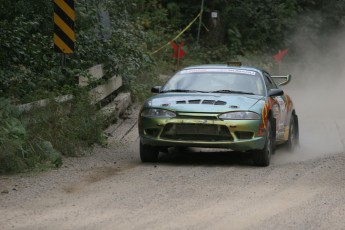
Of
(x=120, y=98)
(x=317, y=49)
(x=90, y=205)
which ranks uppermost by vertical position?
(x=90, y=205)

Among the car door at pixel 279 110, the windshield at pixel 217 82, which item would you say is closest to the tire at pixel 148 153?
the windshield at pixel 217 82

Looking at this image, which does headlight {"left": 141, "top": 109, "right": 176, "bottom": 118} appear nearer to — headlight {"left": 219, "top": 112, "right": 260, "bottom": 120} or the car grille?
the car grille

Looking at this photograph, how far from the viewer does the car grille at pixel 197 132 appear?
41.4 feet

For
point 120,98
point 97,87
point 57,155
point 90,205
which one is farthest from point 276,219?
point 120,98

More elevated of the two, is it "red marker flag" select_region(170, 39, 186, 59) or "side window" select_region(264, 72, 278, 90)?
"side window" select_region(264, 72, 278, 90)

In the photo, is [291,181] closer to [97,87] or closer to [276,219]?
[276,219]

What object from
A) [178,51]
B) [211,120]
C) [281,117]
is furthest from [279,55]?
[211,120]

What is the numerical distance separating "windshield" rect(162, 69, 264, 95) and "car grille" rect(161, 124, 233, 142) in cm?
119

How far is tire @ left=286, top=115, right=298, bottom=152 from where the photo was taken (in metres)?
15.3

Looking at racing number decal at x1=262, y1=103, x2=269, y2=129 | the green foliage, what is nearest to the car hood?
racing number decal at x1=262, y1=103, x2=269, y2=129

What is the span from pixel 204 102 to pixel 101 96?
475 cm

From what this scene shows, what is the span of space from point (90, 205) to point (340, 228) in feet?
8.42

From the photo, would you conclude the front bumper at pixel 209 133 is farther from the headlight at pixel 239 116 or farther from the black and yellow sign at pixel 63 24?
the black and yellow sign at pixel 63 24

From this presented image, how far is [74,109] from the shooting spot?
14719 millimetres
